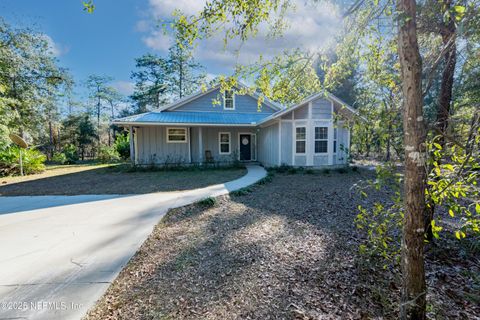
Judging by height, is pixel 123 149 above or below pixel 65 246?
above

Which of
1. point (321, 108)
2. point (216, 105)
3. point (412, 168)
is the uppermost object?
point (216, 105)

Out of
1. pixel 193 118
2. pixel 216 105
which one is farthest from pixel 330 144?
pixel 193 118

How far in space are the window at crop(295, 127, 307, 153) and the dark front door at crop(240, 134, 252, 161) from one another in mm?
4335

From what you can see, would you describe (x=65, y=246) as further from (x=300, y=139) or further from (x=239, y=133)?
(x=239, y=133)

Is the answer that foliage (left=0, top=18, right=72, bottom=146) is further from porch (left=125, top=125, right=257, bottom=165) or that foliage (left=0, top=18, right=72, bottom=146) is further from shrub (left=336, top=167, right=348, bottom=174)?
shrub (left=336, top=167, right=348, bottom=174)

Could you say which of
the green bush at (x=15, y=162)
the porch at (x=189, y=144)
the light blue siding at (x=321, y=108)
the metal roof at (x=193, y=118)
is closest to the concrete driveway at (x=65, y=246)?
the metal roof at (x=193, y=118)

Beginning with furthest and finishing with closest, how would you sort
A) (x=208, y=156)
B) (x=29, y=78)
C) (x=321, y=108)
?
(x=29, y=78), (x=208, y=156), (x=321, y=108)

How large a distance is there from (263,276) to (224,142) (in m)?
12.1

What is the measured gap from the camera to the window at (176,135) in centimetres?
1334

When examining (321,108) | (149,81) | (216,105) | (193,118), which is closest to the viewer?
(321,108)

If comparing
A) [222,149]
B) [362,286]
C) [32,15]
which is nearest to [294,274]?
[362,286]

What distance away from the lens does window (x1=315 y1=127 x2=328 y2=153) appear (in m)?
11.0

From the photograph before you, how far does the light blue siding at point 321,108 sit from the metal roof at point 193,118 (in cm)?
345

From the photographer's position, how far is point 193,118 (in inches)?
508
